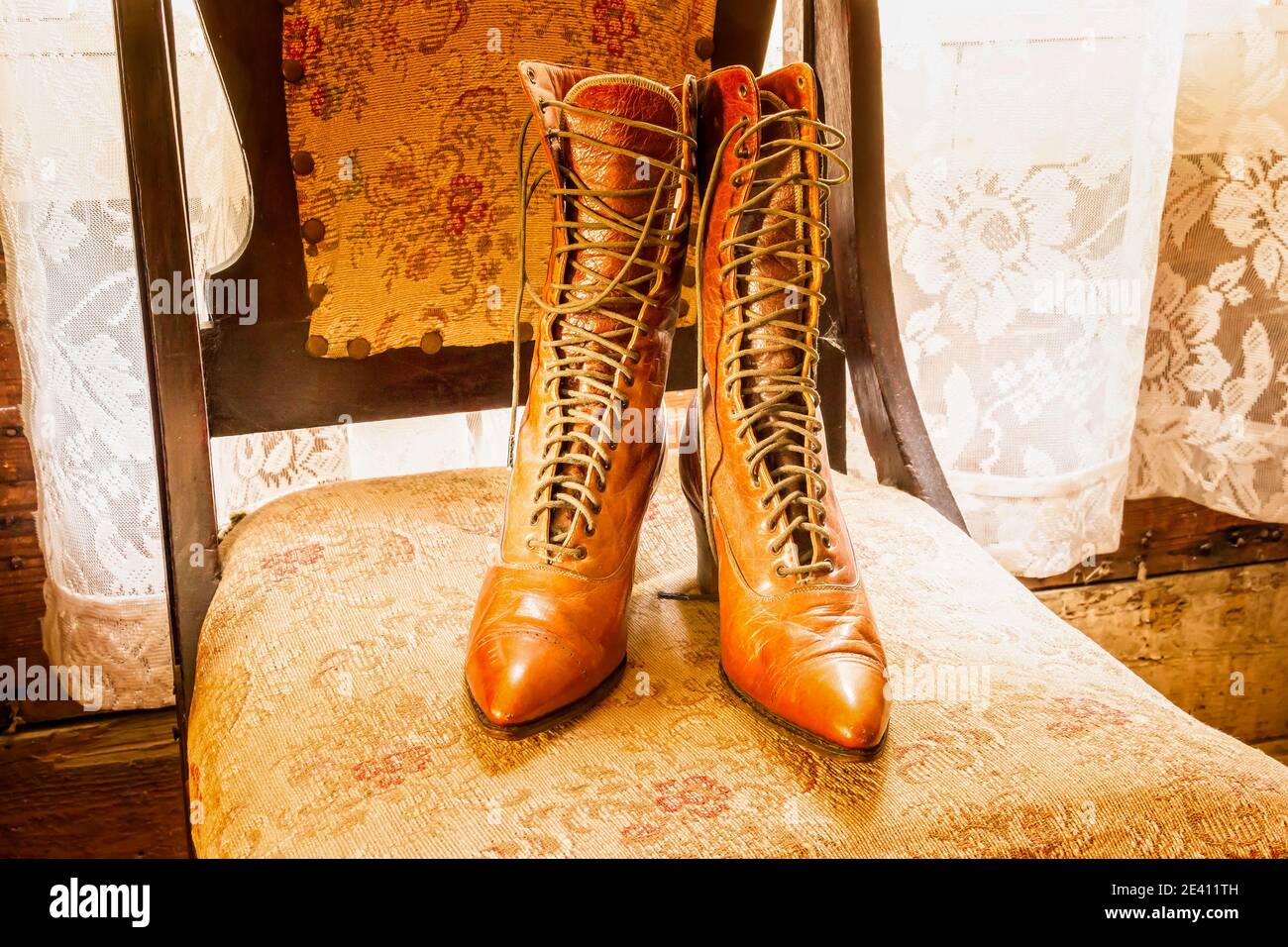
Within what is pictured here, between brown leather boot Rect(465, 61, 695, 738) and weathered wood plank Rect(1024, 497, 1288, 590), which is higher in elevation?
brown leather boot Rect(465, 61, 695, 738)

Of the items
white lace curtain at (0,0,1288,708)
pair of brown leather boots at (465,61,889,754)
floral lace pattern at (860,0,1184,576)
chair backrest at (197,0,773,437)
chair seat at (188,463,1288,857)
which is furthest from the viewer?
floral lace pattern at (860,0,1184,576)

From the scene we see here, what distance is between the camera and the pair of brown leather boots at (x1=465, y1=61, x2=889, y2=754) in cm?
60

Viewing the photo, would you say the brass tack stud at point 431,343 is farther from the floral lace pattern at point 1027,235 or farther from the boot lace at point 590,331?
the floral lace pattern at point 1027,235

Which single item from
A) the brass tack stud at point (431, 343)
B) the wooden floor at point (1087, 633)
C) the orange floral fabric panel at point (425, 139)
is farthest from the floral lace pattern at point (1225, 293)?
the brass tack stud at point (431, 343)

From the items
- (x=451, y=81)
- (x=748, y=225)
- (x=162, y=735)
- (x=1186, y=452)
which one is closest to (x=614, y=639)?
(x=748, y=225)

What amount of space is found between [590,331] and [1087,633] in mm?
1172

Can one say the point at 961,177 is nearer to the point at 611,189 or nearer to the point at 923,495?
the point at 923,495

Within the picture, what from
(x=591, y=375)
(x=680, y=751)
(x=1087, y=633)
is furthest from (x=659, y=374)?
(x=1087, y=633)

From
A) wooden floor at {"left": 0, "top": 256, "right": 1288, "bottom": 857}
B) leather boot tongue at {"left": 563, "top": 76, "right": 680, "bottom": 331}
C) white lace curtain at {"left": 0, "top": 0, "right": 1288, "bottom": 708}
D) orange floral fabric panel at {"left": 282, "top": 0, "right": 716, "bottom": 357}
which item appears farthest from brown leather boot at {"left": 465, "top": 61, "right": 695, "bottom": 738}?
wooden floor at {"left": 0, "top": 256, "right": 1288, "bottom": 857}

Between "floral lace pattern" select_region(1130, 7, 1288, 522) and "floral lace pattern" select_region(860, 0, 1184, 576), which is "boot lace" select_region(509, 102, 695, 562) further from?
"floral lace pattern" select_region(1130, 7, 1288, 522)

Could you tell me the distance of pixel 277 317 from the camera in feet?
2.90

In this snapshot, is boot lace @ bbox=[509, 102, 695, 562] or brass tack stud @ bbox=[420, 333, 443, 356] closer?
boot lace @ bbox=[509, 102, 695, 562]

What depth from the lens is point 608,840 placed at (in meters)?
0.48
